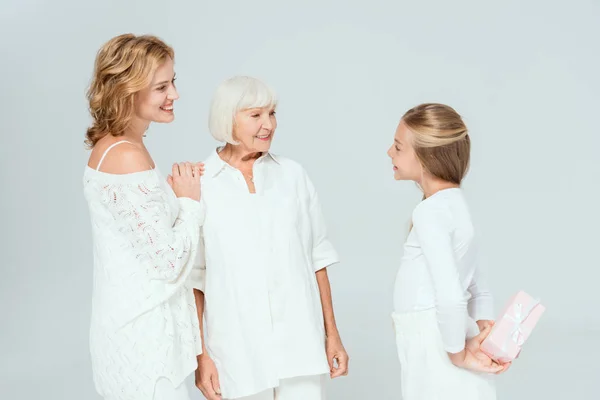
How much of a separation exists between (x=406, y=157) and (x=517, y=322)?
27.9 inches

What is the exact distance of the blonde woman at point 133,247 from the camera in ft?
9.93

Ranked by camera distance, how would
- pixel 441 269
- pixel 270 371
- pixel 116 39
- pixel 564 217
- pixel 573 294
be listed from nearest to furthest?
pixel 441 269, pixel 116 39, pixel 270 371, pixel 573 294, pixel 564 217

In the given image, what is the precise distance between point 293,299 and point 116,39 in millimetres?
1182

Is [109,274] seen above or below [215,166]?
below

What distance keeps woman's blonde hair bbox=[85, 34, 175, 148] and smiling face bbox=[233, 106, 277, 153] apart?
394 millimetres

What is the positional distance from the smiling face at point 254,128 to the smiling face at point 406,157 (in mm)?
490

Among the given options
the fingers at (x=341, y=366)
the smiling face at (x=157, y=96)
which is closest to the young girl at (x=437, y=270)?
the fingers at (x=341, y=366)

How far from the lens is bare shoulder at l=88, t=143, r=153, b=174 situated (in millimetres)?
3037

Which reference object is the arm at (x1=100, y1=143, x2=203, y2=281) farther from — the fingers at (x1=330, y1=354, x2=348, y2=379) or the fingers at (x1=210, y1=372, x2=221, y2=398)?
the fingers at (x1=330, y1=354, x2=348, y2=379)

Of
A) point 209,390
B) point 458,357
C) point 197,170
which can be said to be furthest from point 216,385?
point 458,357

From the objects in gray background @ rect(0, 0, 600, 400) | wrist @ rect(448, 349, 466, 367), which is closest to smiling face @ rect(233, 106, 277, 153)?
wrist @ rect(448, 349, 466, 367)

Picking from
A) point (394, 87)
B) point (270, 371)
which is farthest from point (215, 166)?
point (394, 87)

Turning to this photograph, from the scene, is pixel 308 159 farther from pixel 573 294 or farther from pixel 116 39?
pixel 116 39

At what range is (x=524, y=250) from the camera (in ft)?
23.1
